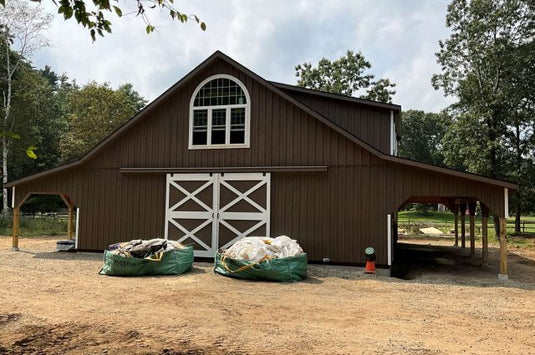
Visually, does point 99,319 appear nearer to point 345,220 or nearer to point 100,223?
point 345,220

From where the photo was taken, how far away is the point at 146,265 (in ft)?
33.0

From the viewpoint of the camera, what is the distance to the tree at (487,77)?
2405 cm

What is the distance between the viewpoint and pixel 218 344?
5.07 meters

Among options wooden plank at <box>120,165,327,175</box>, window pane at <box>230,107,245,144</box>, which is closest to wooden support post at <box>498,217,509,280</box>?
wooden plank at <box>120,165,327,175</box>

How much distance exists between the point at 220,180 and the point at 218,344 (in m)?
7.65

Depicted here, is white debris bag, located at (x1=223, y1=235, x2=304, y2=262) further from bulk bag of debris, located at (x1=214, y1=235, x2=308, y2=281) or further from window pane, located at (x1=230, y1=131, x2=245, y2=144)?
window pane, located at (x1=230, y1=131, x2=245, y2=144)

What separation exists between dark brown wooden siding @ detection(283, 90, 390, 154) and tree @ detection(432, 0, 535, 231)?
525 inches

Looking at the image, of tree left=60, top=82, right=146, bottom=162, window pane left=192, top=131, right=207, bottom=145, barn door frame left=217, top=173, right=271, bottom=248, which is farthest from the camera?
tree left=60, top=82, right=146, bottom=162

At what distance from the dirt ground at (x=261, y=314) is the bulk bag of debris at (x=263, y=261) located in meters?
0.30

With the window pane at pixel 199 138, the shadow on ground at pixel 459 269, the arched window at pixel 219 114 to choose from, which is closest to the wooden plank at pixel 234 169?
the arched window at pixel 219 114

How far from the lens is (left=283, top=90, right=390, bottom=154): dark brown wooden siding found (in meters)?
13.4

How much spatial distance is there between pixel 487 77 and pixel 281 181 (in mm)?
19221

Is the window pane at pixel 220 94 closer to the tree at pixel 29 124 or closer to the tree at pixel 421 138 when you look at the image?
the tree at pixel 29 124

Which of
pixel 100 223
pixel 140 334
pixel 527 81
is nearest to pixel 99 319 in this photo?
pixel 140 334
